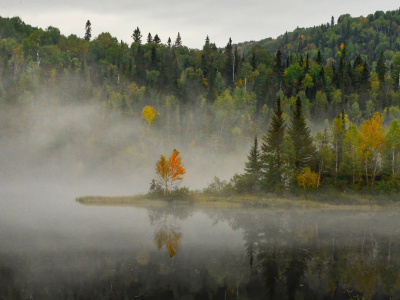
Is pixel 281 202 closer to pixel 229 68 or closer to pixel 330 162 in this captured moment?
pixel 330 162

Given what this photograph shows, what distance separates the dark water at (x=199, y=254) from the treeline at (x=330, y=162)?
758 centimetres

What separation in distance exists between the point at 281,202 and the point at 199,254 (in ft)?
108

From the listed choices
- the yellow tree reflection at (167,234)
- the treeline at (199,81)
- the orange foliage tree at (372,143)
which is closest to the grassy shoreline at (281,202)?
the orange foliage tree at (372,143)

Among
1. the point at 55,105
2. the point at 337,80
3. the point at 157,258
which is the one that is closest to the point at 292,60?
the point at 337,80

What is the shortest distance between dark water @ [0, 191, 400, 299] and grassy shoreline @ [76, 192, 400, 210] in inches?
98.6

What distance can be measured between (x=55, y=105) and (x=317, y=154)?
10343 cm

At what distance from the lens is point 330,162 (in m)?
84.5

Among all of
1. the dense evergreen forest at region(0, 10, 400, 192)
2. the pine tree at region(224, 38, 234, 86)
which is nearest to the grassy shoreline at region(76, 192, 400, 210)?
the dense evergreen forest at region(0, 10, 400, 192)

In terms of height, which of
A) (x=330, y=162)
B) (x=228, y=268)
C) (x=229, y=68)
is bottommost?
(x=228, y=268)

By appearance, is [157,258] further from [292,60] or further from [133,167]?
[292,60]

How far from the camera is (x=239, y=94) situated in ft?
486

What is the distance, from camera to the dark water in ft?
130

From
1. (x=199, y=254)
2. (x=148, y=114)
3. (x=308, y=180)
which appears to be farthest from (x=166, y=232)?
(x=148, y=114)

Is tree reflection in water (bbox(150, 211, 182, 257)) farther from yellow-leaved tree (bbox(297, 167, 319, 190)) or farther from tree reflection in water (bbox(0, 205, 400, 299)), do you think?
yellow-leaved tree (bbox(297, 167, 319, 190))
